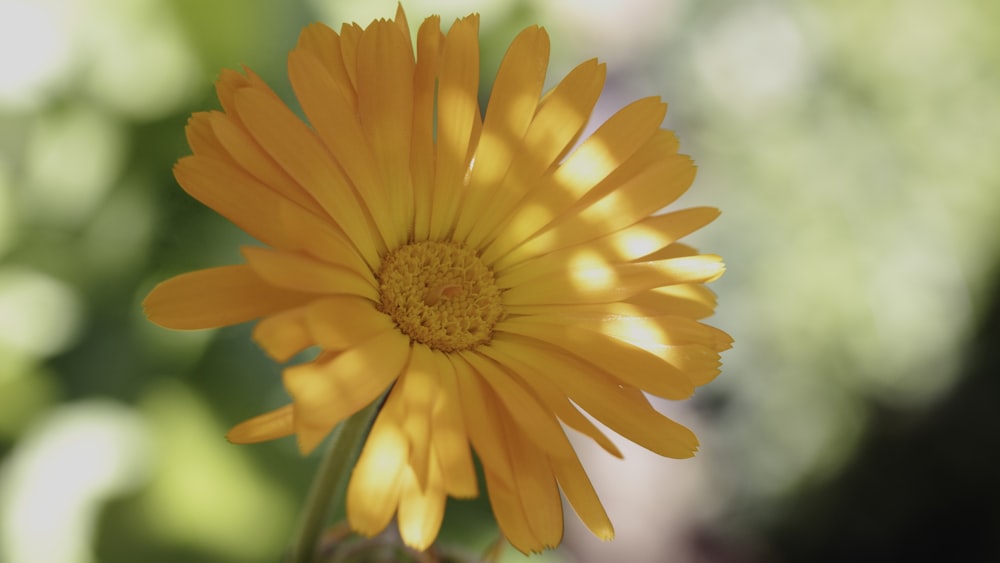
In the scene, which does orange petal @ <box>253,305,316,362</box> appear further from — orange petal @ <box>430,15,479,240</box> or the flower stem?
orange petal @ <box>430,15,479,240</box>

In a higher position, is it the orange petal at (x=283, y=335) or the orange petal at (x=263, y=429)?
the orange petal at (x=283, y=335)

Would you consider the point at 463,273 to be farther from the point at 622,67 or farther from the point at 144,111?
the point at 622,67

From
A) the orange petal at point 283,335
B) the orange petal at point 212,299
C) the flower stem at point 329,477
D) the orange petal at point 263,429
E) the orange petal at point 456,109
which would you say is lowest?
the flower stem at point 329,477

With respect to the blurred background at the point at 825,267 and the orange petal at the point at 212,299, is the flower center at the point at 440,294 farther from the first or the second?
the blurred background at the point at 825,267

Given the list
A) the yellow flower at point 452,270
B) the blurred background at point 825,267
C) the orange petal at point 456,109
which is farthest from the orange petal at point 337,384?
the blurred background at point 825,267

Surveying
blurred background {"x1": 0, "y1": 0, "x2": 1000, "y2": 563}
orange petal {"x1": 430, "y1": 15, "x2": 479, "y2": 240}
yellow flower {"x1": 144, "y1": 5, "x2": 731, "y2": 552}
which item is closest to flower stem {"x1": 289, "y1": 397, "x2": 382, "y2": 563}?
yellow flower {"x1": 144, "y1": 5, "x2": 731, "y2": 552}

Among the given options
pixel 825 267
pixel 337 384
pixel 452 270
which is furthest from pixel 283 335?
pixel 825 267
